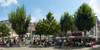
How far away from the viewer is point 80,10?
2773cm

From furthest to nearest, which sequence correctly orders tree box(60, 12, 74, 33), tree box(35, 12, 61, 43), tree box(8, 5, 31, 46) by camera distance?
tree box(60, 12, 74, 33) < tree box(35, 12, 61, 43) < tree box(8, 5, 31, 46)

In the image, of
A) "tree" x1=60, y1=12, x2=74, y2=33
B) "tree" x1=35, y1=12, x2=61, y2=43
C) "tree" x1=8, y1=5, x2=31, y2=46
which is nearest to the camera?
"tree" x1=8, y1=5, x2=31, y2=46

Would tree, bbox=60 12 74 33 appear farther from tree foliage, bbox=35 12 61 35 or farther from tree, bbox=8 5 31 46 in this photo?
tree, bbox=8 5 31 46

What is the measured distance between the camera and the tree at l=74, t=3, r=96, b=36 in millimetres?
27031

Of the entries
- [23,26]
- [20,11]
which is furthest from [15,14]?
[23,26]

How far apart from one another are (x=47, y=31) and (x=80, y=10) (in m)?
9.38

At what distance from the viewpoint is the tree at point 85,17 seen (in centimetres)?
2703

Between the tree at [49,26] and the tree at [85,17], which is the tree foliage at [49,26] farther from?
the tree at [85,17]

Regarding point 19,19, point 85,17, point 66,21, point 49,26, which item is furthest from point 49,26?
point 66,21

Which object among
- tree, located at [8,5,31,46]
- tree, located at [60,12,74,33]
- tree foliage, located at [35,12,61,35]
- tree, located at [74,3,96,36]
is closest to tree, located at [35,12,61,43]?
tree foliage, located at [35,12,61,35]

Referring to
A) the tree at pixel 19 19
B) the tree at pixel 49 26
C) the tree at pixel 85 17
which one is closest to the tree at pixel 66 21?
the tree at pixel 85 17

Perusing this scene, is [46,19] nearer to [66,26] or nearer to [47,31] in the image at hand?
[47,31]

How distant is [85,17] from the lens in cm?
2727

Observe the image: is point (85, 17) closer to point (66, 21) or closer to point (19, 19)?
point (66, 21)
